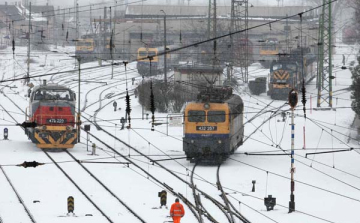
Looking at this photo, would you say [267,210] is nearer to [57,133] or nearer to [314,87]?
[57,133]

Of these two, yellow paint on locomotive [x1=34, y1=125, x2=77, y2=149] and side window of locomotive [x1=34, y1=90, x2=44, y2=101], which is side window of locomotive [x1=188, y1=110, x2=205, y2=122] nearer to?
yellow paint on locomotive [x1=34, y1=125, x2=77, y2=149]

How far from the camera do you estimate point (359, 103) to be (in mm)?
42688

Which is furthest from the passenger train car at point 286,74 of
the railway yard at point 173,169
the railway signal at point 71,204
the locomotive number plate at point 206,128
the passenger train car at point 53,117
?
the railway signal at point 71,204

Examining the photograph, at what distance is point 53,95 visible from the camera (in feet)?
141

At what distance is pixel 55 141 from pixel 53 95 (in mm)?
2474

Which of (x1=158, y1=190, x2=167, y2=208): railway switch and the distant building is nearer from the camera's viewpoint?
(x1=158, y1=190, x2=167, y2=208): railway switch

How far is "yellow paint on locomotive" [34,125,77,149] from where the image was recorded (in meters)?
42.6

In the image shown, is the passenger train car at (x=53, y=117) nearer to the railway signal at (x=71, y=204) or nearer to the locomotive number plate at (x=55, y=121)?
the locomotive number plate at (x=55, y=121)

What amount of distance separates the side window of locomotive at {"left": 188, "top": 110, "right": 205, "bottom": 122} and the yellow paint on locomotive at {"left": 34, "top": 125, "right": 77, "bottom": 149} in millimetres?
7728

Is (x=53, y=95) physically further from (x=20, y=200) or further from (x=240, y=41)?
(x=240, y=41)

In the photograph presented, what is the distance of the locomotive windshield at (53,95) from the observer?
141ft

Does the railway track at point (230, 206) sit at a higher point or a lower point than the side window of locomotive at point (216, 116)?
lower

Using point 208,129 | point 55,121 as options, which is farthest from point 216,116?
point 55,121

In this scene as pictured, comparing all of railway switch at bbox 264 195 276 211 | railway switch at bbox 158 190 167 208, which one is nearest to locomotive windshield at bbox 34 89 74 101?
railway switch at bbox 158 190 167 208
